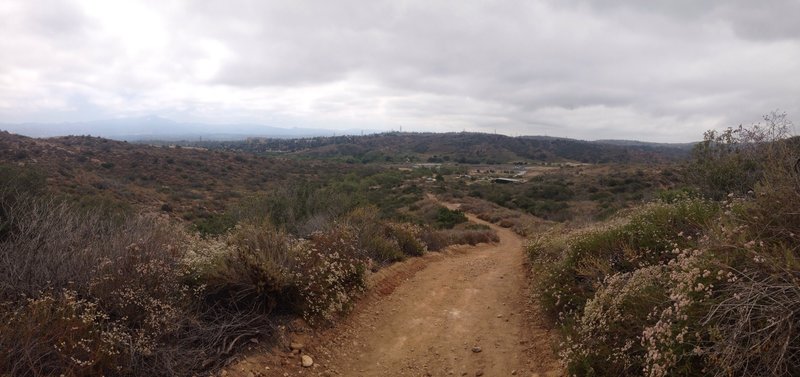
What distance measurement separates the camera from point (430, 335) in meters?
6.37

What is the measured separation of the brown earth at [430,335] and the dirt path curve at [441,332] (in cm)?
1

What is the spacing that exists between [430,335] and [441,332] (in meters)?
0.20

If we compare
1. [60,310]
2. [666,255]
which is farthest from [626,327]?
[60,310]

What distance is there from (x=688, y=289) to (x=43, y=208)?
765 centimetres

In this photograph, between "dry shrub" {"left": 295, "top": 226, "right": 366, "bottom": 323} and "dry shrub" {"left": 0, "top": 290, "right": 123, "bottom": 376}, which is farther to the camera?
"dry shrub" {"left": 295, "top": 226, "right": 366, "bottom": 323}

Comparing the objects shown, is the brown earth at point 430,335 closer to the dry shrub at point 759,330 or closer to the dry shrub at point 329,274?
the dry shrub at point 329,274

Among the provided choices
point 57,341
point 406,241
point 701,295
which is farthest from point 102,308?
point 406,241

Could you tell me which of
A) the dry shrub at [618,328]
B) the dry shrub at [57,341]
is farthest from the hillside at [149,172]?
the dry shrub at [618,328]

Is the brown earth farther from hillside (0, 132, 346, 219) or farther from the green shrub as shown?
hillside (0, 132, 346, 219)

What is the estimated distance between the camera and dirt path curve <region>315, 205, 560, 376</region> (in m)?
5.40

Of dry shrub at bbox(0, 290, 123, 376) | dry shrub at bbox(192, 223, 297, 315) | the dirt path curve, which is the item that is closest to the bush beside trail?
the dirt path curve

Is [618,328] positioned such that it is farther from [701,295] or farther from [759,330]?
[759,330]

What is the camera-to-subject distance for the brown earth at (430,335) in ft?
17.3

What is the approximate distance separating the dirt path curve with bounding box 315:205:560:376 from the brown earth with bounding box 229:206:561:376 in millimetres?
12
